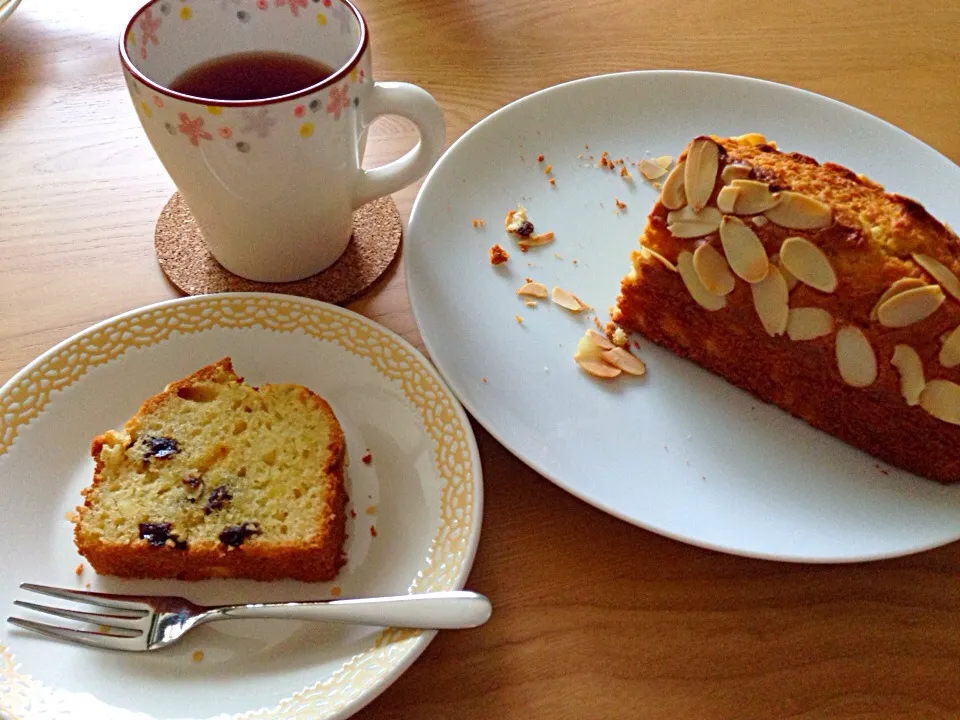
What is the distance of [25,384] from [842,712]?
2.93 feet

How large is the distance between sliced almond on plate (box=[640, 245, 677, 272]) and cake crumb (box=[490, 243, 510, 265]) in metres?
0.19

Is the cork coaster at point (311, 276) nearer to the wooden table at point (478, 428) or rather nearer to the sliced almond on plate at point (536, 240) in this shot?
the wooden table at point (478, 428)

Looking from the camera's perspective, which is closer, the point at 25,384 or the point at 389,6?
the point at 25,384

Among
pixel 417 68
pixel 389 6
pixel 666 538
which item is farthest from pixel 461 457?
pixel 389 6

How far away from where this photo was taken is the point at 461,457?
80 cm

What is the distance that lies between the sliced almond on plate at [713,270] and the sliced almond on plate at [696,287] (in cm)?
1

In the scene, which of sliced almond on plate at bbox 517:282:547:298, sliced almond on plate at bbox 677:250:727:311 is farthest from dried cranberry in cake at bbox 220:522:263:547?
sliced almond on plate at bbox 677:250:727:311

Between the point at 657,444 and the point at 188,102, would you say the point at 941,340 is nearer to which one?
the point at 657,444

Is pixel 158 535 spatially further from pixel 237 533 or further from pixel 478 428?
pixel 478 428

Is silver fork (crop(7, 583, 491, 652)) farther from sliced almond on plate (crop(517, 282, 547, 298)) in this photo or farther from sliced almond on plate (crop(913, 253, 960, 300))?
sliced almond on plate (crop(913, 253, 960, 300))

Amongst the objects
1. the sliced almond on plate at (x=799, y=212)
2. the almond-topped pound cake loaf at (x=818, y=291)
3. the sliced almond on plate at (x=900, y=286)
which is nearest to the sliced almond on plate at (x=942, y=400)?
the almond-topped pound cake loaf at (x=818, y=291)

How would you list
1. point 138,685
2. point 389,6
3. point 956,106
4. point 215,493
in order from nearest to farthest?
point 138,685, point 215,493, point 956,106, point 389,6

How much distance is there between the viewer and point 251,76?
95 cm

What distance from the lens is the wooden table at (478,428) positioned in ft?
2.37
